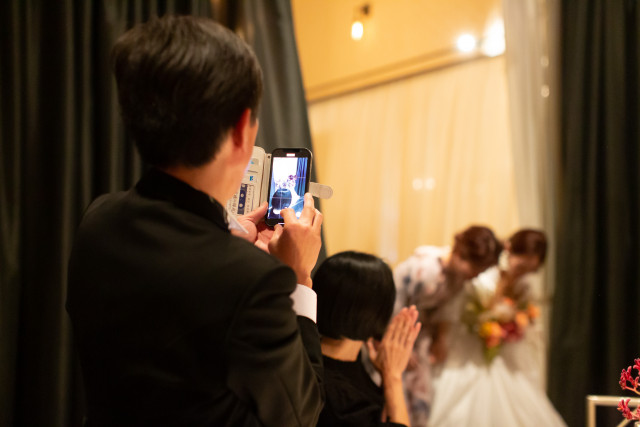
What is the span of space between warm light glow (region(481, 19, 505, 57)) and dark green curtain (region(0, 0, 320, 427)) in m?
1.81

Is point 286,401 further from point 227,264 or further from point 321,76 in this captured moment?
point 321,76

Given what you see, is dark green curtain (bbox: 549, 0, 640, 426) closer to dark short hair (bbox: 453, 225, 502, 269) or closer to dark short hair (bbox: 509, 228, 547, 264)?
dark short hair (bbox: 509, 228, 547, 264)

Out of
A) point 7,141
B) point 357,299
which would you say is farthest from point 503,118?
point 7,141

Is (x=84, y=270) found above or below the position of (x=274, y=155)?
below

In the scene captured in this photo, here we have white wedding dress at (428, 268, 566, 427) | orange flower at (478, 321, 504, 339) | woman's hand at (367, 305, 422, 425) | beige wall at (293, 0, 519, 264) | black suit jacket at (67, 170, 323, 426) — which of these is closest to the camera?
black suit jacket at (67, 170, 323, 426)

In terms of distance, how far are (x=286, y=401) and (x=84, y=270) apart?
25 cm

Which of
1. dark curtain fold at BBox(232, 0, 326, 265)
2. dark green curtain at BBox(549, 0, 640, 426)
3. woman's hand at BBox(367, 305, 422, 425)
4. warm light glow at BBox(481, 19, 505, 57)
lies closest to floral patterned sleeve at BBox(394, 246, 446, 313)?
dark green curtain at BBox(549, 0, 640, 426)

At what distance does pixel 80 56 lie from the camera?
1.34 meters

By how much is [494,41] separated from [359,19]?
1052 millimetres

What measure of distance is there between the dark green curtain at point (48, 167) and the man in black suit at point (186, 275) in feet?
1.97

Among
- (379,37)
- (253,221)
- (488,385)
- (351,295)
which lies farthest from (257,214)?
(379,37)

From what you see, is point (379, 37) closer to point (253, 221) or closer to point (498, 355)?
point (498, 355)

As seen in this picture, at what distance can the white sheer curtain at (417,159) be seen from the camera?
9.91ft

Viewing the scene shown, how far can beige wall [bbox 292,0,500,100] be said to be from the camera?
215cm
